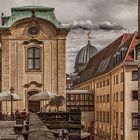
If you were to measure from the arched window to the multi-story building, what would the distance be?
320 inches

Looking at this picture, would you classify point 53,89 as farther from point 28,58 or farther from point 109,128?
point 109,128

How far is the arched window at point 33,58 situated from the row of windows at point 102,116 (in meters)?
13.1

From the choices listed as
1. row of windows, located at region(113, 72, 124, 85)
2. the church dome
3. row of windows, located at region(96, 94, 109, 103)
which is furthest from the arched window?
the church dome

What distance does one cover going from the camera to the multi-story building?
164 feet

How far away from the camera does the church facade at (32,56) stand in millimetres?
51156

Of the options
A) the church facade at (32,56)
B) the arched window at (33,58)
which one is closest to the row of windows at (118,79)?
the church facade at (32,56)

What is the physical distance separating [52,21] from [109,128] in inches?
587

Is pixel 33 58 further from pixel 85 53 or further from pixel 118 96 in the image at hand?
pixel 85 53

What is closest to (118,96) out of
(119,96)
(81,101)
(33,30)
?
(119,96)

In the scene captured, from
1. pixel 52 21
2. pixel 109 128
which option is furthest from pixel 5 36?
→ pixel 109 128

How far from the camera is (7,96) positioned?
3856 centimetres

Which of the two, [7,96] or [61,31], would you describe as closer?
[7,96]

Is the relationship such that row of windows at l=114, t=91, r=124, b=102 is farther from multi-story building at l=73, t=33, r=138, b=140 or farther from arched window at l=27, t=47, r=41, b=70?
arched window at l=27, t=47, r=41, b=70

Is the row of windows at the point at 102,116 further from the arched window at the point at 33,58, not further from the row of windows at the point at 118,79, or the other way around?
the arched window at the point at 33,58
